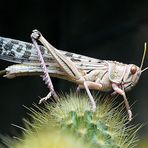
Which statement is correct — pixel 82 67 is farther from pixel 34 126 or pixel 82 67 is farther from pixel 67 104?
pixel 34 126

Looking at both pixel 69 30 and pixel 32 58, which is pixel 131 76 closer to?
pixel 32 58

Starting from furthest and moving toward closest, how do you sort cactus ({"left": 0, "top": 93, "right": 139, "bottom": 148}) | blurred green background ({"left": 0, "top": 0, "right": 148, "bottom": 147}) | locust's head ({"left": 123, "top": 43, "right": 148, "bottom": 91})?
blurred green background ({"left": 0, "top": 0, "right": 148, "bottom": 147}) < locust's head ({"left": 123, "top": 43, "right": 148, "bottom": 91}) < cactus ({"left": 0, "top": 93, "right": 139, "bottom": 148})

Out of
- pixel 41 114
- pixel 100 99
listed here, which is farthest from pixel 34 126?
pixel 100 99

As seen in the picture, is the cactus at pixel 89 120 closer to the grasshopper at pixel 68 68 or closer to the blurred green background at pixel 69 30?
the grasshopper at pixel 68 68

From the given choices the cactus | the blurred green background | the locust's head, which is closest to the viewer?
the cactus

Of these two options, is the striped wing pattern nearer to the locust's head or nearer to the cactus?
the locust's head

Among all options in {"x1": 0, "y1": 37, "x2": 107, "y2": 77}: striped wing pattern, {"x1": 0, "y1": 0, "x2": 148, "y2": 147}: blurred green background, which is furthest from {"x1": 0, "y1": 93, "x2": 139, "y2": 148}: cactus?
{"x1": 0, "y1": 0, "x2": 148, "y2": 147}: blurred green background

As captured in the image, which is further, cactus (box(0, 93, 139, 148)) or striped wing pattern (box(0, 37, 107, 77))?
striped wing pattern (box(0, 37, 107, 77))

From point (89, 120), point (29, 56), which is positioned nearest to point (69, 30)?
point (29, 56)
